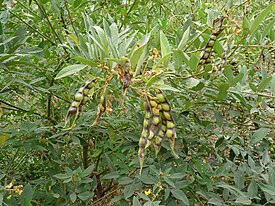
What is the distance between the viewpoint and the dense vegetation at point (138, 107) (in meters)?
0.79

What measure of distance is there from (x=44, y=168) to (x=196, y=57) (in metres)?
0.94

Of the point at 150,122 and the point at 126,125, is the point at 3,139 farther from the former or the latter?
the point at 150,122

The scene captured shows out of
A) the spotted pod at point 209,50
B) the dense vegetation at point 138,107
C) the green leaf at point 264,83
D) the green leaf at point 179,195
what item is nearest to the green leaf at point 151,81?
the dense vegetation at point 138,107

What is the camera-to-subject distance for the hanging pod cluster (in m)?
0.71

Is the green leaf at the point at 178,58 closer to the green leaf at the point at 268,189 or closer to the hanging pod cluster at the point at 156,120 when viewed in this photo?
the hanging pod cluster at the point at 156,120

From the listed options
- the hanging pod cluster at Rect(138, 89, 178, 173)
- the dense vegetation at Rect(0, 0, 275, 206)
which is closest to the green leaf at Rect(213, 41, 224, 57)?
the dense vegetation at Rect(0, 0, 275, 206)

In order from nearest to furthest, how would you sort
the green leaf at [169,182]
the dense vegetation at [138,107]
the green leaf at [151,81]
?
the green leaf at [151,81] → the dense vegetation at [138,107] → the green leaf at [169,182]

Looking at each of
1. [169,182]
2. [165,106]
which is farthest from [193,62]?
[169,182]

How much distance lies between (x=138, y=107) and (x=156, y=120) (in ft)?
1.93

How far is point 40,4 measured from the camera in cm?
132

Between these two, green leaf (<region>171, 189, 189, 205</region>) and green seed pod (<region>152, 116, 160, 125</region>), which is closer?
green seed pod (<region>152, 116, 160, 125</region>)

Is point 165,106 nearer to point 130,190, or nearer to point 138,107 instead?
point 130,190

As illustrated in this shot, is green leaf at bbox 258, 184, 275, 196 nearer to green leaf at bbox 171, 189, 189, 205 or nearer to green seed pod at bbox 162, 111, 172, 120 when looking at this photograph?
green leaf at bbox 171, 189, 189, 205

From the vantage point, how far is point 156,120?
722mm
